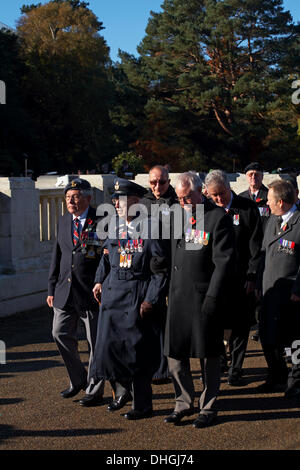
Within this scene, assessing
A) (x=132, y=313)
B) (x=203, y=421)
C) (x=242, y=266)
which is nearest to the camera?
(x=203, y=421)

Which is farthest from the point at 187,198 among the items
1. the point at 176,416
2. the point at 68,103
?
the point at 68,103

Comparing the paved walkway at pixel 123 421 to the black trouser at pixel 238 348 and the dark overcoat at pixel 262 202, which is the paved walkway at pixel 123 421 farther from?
the dark overcoat at pixel 262 202

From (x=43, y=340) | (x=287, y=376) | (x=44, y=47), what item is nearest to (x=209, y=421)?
(x=287, y=376)

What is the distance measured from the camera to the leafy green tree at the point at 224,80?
41.2 m

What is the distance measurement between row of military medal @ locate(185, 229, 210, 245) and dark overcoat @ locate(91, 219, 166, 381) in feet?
0.82

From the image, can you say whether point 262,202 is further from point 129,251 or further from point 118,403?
point 118,403

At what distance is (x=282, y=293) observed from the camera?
607cm

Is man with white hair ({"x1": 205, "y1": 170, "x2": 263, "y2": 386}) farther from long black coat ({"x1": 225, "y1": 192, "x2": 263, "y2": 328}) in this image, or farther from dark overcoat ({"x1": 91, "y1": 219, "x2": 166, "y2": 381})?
dark overcoat ({"x1": 91, "y1": 219, "x2": 166, "y2": 381})

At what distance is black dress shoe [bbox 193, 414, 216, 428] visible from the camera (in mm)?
5027

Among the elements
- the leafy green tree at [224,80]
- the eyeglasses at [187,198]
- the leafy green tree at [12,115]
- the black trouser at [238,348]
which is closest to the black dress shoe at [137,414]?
the black trouser at [238,348]

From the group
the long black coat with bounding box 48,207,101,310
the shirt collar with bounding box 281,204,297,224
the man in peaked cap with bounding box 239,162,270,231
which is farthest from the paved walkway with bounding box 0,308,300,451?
the man in peaked cap with bounding box 239,162,270,231

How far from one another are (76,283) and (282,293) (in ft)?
6.06

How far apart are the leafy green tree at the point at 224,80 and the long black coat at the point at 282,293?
3520 centimetres

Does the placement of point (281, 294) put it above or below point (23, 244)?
below
